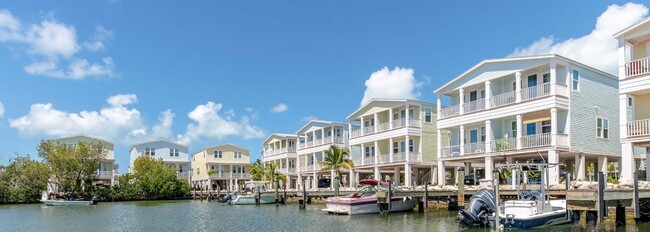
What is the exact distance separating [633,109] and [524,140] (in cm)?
778

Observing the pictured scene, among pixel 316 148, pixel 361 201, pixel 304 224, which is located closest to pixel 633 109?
pixel 361 201

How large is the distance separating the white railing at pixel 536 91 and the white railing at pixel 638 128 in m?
7.05

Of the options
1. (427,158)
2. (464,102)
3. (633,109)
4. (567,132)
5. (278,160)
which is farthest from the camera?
(278,160)

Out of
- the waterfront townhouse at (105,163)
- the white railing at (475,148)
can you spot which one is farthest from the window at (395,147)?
the waterfront townhouse at (105,163)

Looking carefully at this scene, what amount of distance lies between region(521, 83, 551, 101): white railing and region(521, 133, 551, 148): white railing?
2490 millimetres

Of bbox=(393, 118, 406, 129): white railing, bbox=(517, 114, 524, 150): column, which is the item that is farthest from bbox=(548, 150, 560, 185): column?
bbox=(393, 118, 406, 129): white railing

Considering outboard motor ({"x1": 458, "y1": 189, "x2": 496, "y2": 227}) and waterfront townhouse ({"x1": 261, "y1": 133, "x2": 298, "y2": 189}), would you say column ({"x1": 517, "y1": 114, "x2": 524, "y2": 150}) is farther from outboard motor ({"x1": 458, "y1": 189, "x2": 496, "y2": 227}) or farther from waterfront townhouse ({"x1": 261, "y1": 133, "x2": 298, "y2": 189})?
waterfront townhouse ({"x1": 261, "y1": 133, "x2": 298, "y2": 189})

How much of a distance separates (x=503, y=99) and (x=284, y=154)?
42.1 meters

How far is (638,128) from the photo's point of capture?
2733 cm

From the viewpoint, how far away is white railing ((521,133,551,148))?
34.3 m

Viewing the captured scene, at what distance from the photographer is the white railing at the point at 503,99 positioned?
36.8 meters

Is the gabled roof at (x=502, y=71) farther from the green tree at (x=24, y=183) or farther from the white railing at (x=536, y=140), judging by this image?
the green tree at (x=24, y=183)

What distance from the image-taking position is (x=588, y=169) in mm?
42312

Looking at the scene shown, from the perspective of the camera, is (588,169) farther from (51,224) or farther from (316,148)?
(51,224)
